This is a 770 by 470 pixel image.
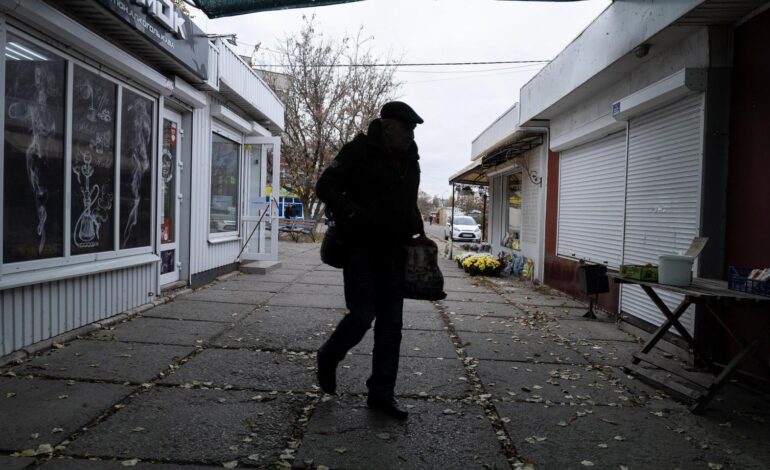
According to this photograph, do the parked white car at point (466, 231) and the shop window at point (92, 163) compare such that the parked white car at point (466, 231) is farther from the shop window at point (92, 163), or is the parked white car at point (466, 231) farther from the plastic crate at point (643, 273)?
the plastic crate at point (643, 273)

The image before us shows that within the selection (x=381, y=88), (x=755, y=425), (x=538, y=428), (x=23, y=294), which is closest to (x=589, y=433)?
(x=538, y=428)

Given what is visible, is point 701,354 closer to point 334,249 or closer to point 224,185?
point 334,249

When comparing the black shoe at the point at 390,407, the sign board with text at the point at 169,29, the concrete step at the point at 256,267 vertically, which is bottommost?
the black shoe at the point at 390,407

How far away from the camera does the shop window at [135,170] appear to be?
6055 mm

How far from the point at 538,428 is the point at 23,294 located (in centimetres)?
418

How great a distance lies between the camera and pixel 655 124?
6379mm

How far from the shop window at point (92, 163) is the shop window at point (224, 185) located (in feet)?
11.4

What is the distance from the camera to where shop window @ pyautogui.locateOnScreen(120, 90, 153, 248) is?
19.9 ft

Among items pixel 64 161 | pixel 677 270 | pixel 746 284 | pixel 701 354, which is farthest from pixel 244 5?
pixel 701 354

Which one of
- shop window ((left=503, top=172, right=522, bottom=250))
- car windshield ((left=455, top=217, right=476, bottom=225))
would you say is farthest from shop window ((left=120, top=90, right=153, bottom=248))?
car windshield ((left=455, top=217, right=476, bottom=225))

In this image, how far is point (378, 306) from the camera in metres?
3.36

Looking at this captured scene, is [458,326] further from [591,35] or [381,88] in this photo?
[381,88]

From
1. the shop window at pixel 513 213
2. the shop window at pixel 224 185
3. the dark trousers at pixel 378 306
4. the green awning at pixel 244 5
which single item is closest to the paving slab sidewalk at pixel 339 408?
the dark trousers at pixel 378 306

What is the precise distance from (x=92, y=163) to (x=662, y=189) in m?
6.36
